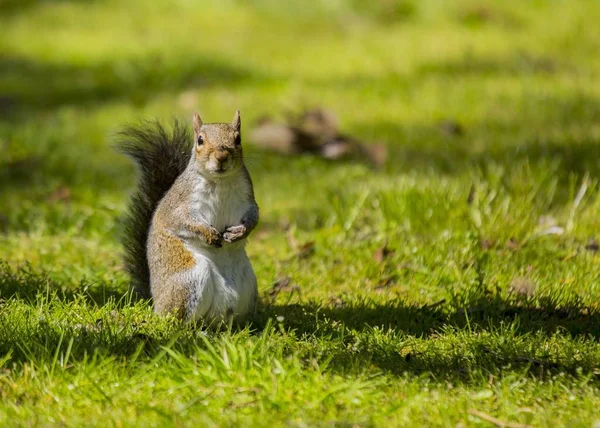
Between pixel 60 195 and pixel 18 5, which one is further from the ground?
pixel 18 5

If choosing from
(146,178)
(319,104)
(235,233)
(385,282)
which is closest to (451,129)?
(319,104)

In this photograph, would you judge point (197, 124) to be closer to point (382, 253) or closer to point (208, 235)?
point (208, 235)

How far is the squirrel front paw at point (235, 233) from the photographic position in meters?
3.18

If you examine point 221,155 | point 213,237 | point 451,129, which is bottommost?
point 451,129

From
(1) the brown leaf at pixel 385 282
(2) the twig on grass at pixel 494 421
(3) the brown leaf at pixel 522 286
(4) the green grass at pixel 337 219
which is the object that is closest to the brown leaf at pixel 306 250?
(4) the green grass at pixel 337 219

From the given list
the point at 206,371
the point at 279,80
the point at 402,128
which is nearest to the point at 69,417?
the point at 206,371

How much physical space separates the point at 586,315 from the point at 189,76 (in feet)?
17.3

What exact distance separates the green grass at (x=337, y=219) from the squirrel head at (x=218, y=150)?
0.39 meters

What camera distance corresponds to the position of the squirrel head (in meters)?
3.12

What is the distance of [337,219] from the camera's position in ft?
16.0

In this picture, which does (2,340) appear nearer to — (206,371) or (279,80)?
(206,371)

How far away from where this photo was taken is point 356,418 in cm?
258

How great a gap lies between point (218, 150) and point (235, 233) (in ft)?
0.90

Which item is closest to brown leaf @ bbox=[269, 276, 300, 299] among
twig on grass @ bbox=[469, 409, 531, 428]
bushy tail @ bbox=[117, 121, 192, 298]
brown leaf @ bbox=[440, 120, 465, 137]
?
bushy tail @ bbox=[117, 121, 192, 298]
